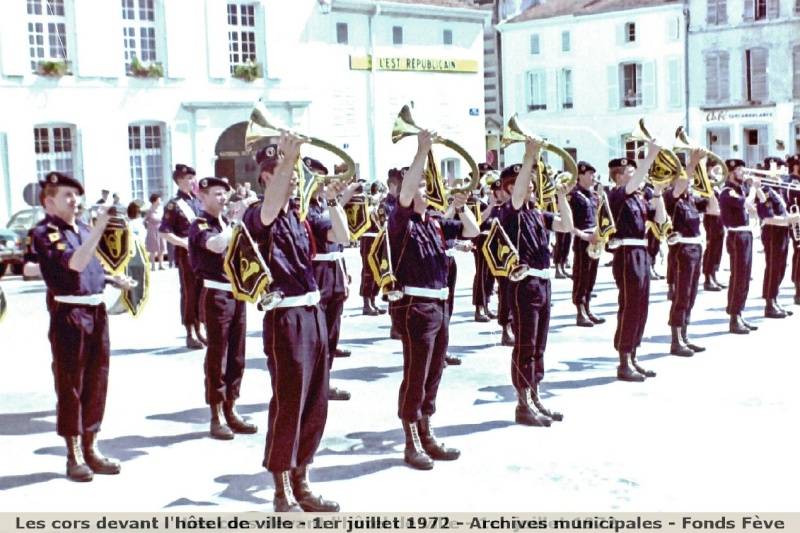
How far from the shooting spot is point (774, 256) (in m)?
14.6

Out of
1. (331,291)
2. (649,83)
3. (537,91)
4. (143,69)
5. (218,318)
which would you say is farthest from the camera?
(537,91)

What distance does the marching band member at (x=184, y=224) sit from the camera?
1116 cm

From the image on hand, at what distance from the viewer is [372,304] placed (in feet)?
52.4

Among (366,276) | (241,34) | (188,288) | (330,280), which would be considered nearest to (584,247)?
(366,276)

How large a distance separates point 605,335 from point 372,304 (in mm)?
3878

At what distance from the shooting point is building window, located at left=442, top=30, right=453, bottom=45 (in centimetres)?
3831

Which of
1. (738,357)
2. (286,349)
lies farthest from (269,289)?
(738,357)

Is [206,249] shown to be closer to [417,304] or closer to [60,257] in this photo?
[60,257]

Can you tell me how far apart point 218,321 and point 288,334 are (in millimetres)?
2271

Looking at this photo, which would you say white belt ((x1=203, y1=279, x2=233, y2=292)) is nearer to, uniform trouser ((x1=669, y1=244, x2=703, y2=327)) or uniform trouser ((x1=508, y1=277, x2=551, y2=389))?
uniform trouser ((x1=508, y1=277, x2=551, y2=389))

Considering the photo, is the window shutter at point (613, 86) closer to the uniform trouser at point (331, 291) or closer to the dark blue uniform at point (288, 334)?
the uniform trouser at point (331, 291)

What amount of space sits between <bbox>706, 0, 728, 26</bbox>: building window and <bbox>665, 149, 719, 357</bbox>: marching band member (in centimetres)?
3600

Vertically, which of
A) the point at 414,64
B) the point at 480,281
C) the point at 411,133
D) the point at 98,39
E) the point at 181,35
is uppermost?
the point at 181,35

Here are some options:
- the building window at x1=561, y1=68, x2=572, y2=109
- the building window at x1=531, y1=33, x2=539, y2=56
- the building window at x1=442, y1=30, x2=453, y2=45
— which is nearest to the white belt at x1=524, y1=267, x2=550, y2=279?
the building window at x1=442, y1=30, x2=453, y2=45
